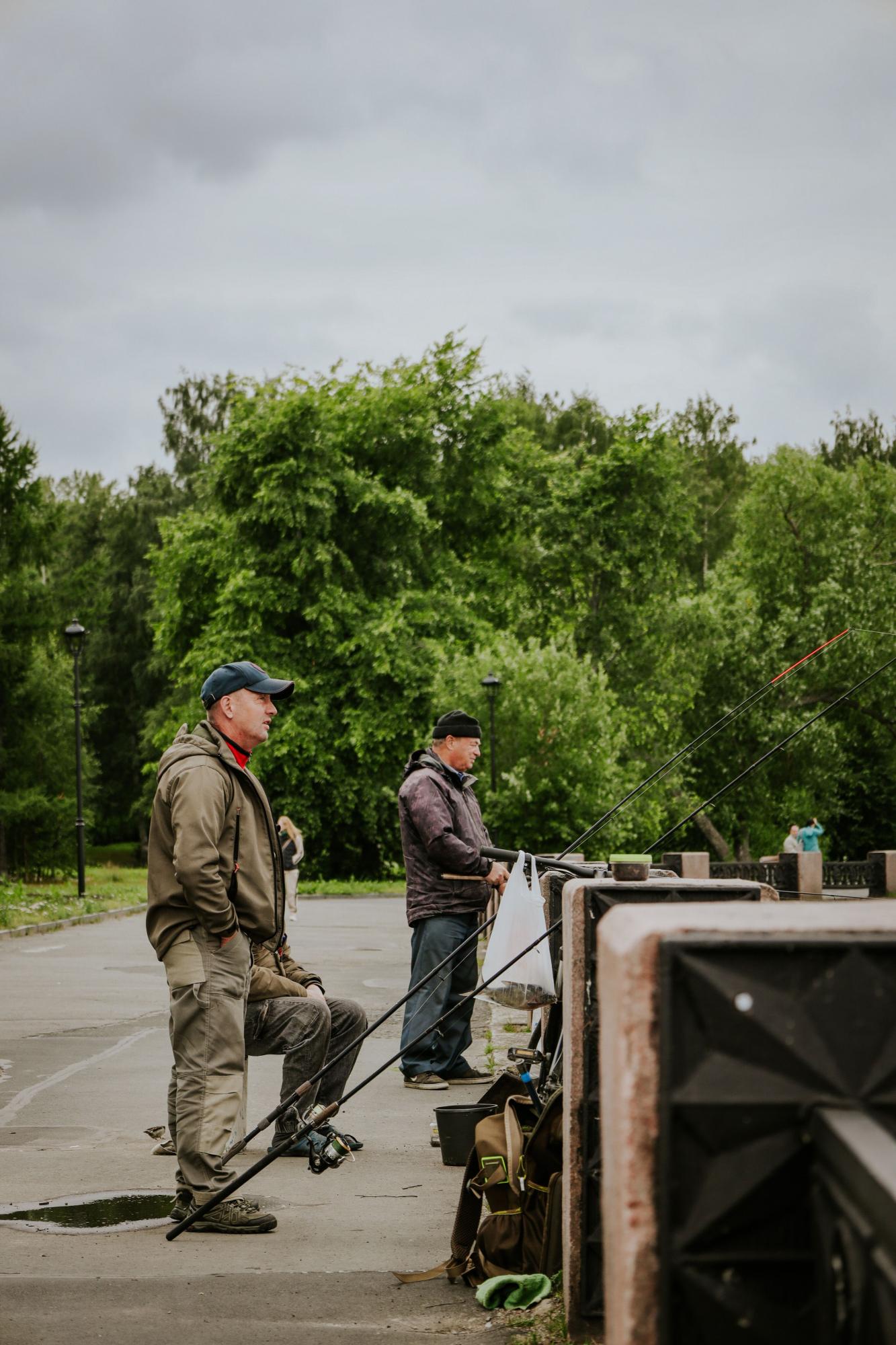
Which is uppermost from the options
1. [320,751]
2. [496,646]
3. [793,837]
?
[496,646]

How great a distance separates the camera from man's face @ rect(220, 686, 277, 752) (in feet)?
18.7

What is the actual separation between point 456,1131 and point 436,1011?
234 cm

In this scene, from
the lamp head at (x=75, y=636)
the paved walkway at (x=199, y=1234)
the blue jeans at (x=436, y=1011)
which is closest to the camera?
the paved walkway at (x=199, y=1234)

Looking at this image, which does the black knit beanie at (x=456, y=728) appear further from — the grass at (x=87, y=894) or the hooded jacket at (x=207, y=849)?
the grass at (x=87, y=894)

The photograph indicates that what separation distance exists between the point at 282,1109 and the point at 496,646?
95.3 feet

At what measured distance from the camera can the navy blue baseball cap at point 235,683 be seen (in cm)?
570

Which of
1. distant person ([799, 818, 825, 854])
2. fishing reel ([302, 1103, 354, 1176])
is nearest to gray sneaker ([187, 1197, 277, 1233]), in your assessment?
fishing reel ([302, 1103, 354, 1176])

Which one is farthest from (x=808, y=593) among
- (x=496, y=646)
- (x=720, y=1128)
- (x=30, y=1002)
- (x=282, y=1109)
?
(x=720, y=1128)

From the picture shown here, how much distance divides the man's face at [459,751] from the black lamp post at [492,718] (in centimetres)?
2272

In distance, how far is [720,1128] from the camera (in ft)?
6.36

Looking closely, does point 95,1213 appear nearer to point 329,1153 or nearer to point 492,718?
point 329,1153

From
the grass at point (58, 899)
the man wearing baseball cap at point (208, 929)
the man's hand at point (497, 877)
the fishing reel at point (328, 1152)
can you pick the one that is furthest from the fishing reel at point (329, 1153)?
the grass at point (58, 899)

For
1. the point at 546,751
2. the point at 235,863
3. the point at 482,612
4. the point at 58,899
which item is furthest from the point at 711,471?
the point at 235,863

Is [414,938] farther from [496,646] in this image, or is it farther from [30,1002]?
[496,646]
